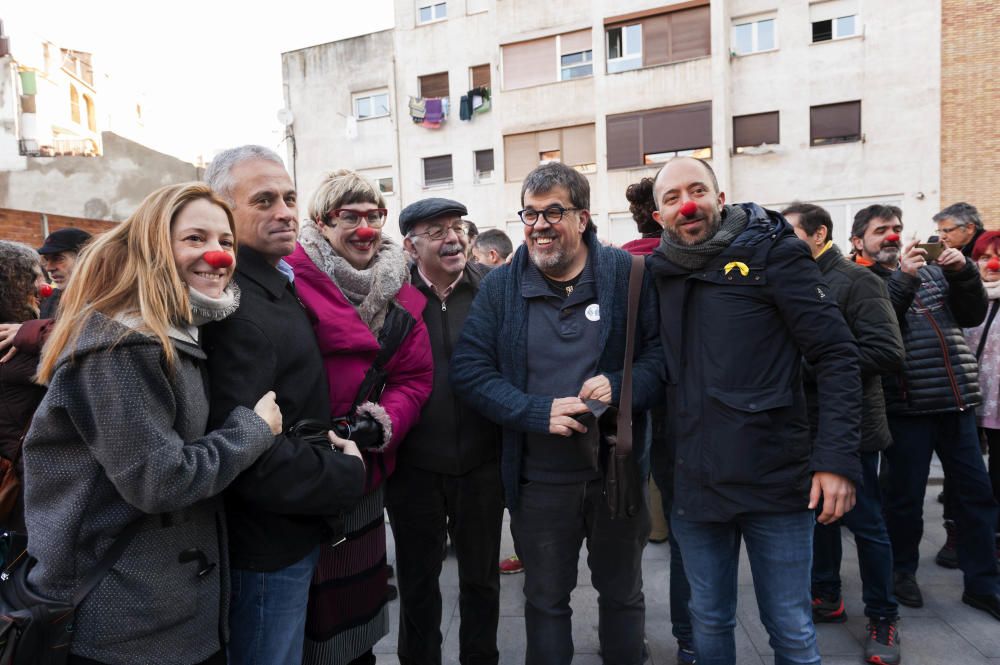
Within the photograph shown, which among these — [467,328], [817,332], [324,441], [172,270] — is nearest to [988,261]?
[817,332]

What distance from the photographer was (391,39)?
21.0 meters

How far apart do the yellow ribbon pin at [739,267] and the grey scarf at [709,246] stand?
0.22ft

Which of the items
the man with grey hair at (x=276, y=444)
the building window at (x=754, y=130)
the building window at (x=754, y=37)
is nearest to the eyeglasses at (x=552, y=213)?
the man with grey hair at (x=276, y=444)

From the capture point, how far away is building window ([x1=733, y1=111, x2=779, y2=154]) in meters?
16.6

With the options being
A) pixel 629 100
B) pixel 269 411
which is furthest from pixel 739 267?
pixel 629 100

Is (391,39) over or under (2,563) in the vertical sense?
over

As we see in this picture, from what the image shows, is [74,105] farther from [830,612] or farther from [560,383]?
[830,612]

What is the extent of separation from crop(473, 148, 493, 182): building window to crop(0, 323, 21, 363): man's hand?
57.9 feet

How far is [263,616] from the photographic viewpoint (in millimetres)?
1933

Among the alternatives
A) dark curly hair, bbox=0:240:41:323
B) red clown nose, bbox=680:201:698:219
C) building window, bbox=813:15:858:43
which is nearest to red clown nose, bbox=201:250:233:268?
red clown nose, bbox=680:201:698:219

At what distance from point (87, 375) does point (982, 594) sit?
4.40m

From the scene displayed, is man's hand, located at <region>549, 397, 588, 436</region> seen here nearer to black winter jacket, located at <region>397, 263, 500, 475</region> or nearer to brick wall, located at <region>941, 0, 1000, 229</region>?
black winter jacket, located at <region>397, 263, 500, 475</region>

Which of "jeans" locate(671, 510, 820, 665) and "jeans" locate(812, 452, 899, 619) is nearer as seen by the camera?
"jeans" locate(671, 510, 820, 665)

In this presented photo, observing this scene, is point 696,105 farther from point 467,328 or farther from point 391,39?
point 467,328
